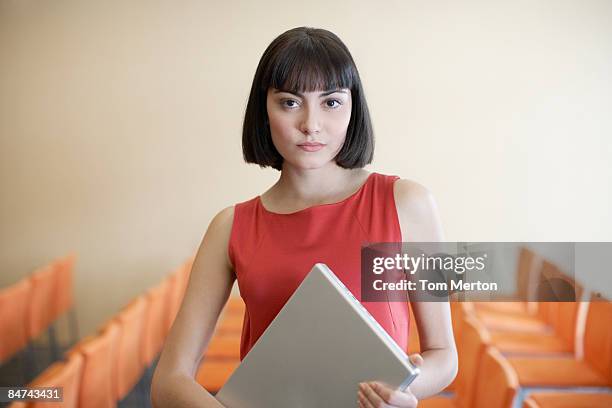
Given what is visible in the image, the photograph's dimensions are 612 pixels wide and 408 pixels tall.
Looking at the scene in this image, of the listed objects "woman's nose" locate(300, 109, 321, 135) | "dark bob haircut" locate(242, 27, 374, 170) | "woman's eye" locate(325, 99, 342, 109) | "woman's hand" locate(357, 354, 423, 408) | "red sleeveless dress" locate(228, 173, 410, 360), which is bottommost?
"woman's hand" locate(357, 354, 423, 408)

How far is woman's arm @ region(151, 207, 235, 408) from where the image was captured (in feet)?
3.99

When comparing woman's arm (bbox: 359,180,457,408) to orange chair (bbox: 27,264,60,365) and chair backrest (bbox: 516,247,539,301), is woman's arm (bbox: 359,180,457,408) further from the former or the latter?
orange chair (bbox: 27,264,60,365)

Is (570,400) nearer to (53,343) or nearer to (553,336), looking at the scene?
(553,336)

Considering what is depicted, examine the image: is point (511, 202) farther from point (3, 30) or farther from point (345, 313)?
point (3, 30)

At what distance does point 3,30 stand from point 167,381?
3815 millimetres

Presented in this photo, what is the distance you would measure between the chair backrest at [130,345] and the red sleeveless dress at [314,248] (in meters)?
1.79

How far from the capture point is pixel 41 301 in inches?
155

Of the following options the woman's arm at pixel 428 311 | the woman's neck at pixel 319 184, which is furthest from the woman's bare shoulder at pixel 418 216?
the woman's neck at pixel 319 184

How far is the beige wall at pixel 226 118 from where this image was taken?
3.29 metres

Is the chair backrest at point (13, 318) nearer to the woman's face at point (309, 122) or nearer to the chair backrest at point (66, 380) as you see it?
the chair backrest at point (66, 380)

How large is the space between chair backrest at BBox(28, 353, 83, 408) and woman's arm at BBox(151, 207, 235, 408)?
960 mm

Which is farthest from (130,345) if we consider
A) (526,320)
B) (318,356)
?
(318,356)

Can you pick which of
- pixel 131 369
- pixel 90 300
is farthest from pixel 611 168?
pixel 90 300

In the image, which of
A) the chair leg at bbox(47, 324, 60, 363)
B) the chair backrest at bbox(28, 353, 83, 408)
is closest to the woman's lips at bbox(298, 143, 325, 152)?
the chair backrest at bbox(28, 353, 83, 408)
